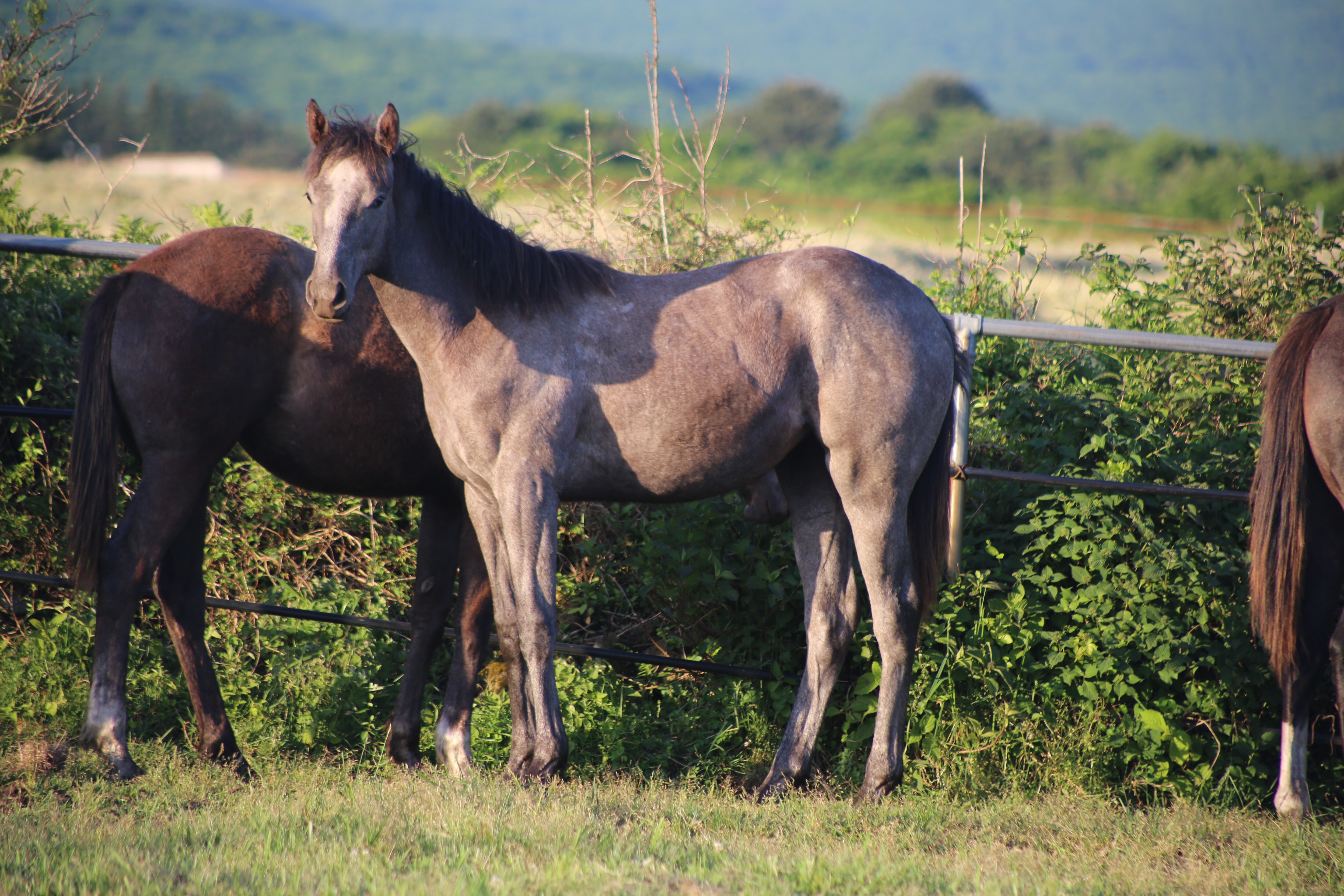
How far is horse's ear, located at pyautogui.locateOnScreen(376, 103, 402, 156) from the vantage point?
3314 mm

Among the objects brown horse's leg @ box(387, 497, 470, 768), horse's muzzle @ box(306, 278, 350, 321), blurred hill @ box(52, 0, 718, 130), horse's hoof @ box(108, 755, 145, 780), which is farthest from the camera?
blurred hill @ box(52, 0, 718, 130)

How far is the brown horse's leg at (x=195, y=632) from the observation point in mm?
3965

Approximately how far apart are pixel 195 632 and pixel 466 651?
1.07 metres

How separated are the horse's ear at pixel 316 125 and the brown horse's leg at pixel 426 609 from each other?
1.52 metres

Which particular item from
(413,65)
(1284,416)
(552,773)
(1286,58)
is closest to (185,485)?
(552,773)

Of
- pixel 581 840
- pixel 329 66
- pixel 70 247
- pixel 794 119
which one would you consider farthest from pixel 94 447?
pixel 329 66

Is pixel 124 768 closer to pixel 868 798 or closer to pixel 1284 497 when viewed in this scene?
pixel 868 798

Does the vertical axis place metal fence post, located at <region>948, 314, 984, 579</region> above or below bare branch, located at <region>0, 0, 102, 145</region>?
below

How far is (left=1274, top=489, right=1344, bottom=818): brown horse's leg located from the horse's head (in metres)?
3.66

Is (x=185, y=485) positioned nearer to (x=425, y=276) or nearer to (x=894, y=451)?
(x=425, y=276)

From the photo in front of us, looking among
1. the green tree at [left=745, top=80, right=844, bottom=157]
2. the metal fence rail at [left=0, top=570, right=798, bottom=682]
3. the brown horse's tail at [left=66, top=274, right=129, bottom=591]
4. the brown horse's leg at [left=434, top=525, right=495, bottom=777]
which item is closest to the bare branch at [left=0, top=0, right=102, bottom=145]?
the brown horse's tail at [left=66, top=274, right=129, bottom=591]

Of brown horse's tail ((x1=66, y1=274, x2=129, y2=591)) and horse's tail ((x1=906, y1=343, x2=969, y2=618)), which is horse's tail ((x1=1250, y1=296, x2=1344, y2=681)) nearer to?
horse's tail ((x1=906, y1=343, x2=969, y2=618))

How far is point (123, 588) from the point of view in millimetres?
3646

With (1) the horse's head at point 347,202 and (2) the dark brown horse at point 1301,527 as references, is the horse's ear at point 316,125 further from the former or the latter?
(2) the dark brown horse at point 1301,527
